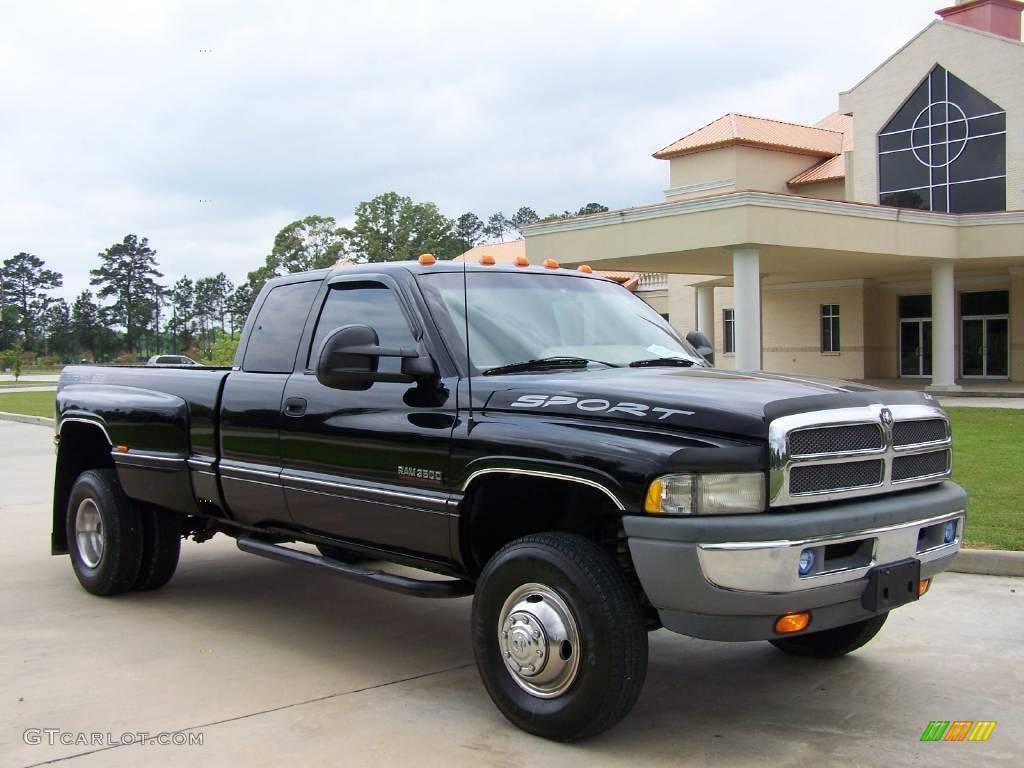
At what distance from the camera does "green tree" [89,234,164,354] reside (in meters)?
75.2

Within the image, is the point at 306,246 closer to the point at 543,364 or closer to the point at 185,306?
the point at 185,306

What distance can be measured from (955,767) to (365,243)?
55236 mm

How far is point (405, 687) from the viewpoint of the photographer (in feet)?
16.6

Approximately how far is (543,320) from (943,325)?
27.0m

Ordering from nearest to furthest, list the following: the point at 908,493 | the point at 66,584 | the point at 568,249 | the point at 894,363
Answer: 1. the point at 908,493
2. the point at 66,584
3. the point at 568,249
4. the point at 894,363

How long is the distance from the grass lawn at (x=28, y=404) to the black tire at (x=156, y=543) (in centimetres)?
1860

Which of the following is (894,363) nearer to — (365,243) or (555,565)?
(365,243)

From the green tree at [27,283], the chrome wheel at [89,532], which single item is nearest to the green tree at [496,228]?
the green tree at [27,283]

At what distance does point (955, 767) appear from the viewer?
402 centimetres

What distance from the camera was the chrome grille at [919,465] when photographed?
4395 millimetres

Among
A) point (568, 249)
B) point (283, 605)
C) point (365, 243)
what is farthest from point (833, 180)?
point (283, 605)

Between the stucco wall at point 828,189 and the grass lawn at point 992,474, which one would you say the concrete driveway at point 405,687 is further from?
the stucco wall at point 828,189

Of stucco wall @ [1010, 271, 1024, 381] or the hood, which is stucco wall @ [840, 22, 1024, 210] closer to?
stucco wall @ [1010, 271, 1024, 381]

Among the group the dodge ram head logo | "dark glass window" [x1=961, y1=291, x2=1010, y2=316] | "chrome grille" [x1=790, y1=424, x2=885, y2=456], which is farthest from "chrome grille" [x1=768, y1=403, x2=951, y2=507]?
"dark glass window" [x1=961, y1=291, x2=1010, y2=316]
